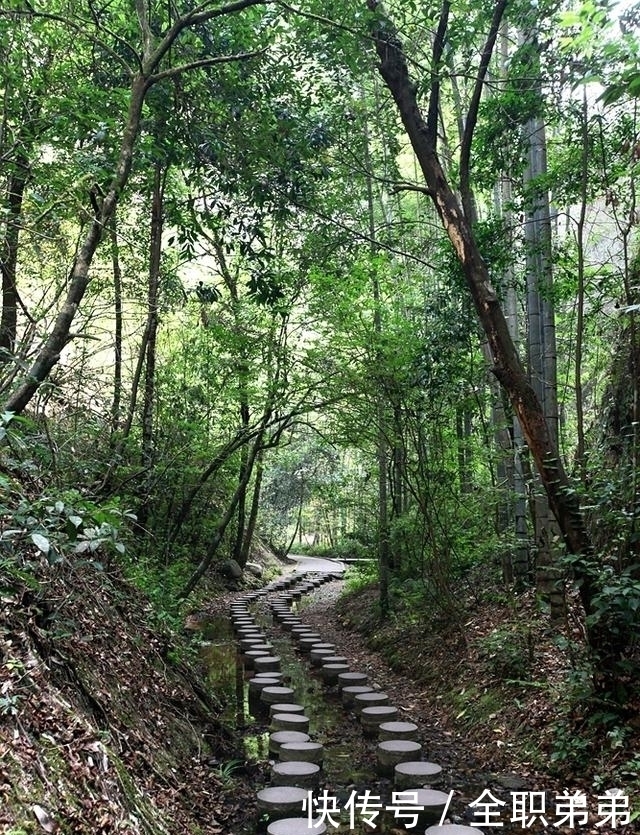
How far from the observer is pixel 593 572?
405cm

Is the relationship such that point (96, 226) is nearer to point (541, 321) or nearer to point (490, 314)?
point (490, 314)

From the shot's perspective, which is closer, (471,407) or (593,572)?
(593,572)

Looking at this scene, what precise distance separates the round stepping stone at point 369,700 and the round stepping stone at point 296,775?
1689mm

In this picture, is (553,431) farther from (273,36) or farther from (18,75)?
(18,75)

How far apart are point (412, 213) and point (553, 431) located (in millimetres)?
7844

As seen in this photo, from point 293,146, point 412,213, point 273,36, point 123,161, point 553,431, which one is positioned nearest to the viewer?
point 123,161

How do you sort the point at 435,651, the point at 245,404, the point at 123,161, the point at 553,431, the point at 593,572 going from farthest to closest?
the point at 245,404
the point at 435,651
the point at 553,431
the point at 593,572
the point at 123,161

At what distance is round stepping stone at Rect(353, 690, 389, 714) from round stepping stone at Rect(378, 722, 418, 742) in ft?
2.80

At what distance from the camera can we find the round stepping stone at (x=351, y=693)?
21.1 feet

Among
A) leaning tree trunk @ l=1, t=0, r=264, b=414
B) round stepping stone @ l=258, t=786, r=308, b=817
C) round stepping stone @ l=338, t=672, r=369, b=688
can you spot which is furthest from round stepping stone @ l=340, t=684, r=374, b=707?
leaning tree trunk @ l=1, t=0, r=264, b=414

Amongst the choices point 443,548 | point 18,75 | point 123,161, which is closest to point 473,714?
point 443,548

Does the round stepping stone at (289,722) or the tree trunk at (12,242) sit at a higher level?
the tree trunk at (12,242)

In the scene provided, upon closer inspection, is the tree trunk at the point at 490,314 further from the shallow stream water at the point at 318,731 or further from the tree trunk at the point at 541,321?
the shallow stream water at the point at 318,731

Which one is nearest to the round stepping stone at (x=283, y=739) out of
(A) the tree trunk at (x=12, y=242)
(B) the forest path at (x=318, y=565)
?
(A) the tree trunk at (x=12, y=242)
